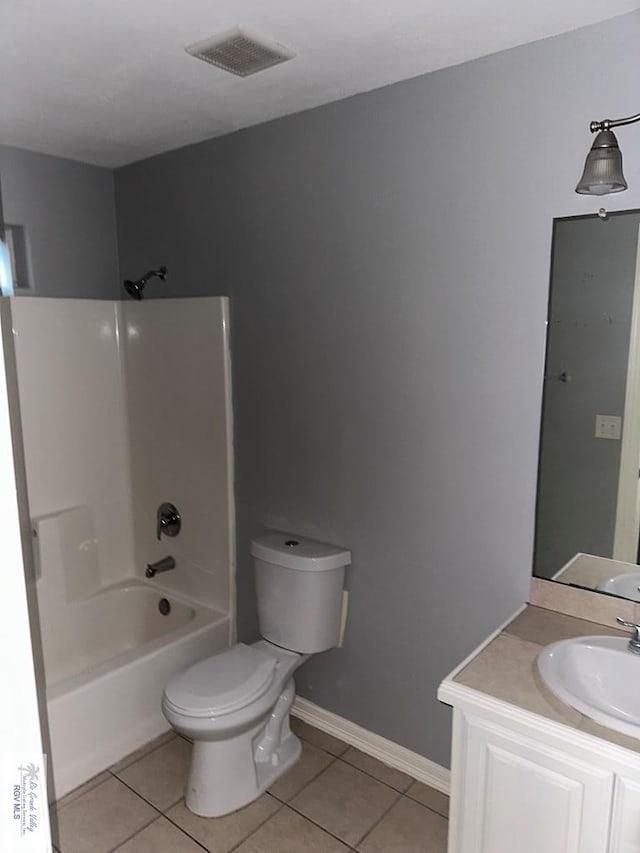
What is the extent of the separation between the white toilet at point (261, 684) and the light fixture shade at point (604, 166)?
1.51 m

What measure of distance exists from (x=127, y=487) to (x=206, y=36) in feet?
7.04

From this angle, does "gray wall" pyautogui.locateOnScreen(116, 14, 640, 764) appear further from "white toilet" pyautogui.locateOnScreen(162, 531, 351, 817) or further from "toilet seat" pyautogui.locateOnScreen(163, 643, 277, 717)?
"toilet seat" pyautogui.locateOnScreen(163, 643, 277, 717)

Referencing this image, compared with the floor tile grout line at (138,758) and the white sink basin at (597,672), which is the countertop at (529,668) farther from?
the floor tile grout line at (138,758)

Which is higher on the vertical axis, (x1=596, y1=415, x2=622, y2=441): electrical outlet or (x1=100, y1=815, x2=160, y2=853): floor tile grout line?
(x1=596, y1=415, x2=622, y2=441): electrical outlet

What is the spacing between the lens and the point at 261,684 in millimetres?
2264

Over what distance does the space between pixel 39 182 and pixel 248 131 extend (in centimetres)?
102

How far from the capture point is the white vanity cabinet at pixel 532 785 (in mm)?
1350

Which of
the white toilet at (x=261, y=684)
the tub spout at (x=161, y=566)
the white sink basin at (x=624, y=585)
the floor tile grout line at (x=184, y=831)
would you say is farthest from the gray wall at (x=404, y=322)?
the floor tile grout line at (x=184, y=831)

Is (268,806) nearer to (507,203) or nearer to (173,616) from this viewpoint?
(173,616)

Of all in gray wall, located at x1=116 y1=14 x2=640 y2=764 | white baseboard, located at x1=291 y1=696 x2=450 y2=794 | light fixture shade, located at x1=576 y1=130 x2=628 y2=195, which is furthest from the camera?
white baseboard, located at x1=291 y1=696 x2=450 y2=794

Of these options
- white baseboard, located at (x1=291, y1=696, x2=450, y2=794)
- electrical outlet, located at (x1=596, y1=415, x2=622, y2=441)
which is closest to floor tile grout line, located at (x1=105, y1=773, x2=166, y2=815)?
white baseboard, located at (x1=291, y1=696, x2=450, y2=794)

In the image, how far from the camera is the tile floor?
2.09m

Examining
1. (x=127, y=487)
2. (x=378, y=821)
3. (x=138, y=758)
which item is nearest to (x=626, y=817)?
(x=378, y=821)

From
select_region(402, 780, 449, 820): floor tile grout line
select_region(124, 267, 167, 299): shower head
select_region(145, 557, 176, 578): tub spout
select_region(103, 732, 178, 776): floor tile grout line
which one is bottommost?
select_region(103, 732, 178, 776): floor tile grout line
